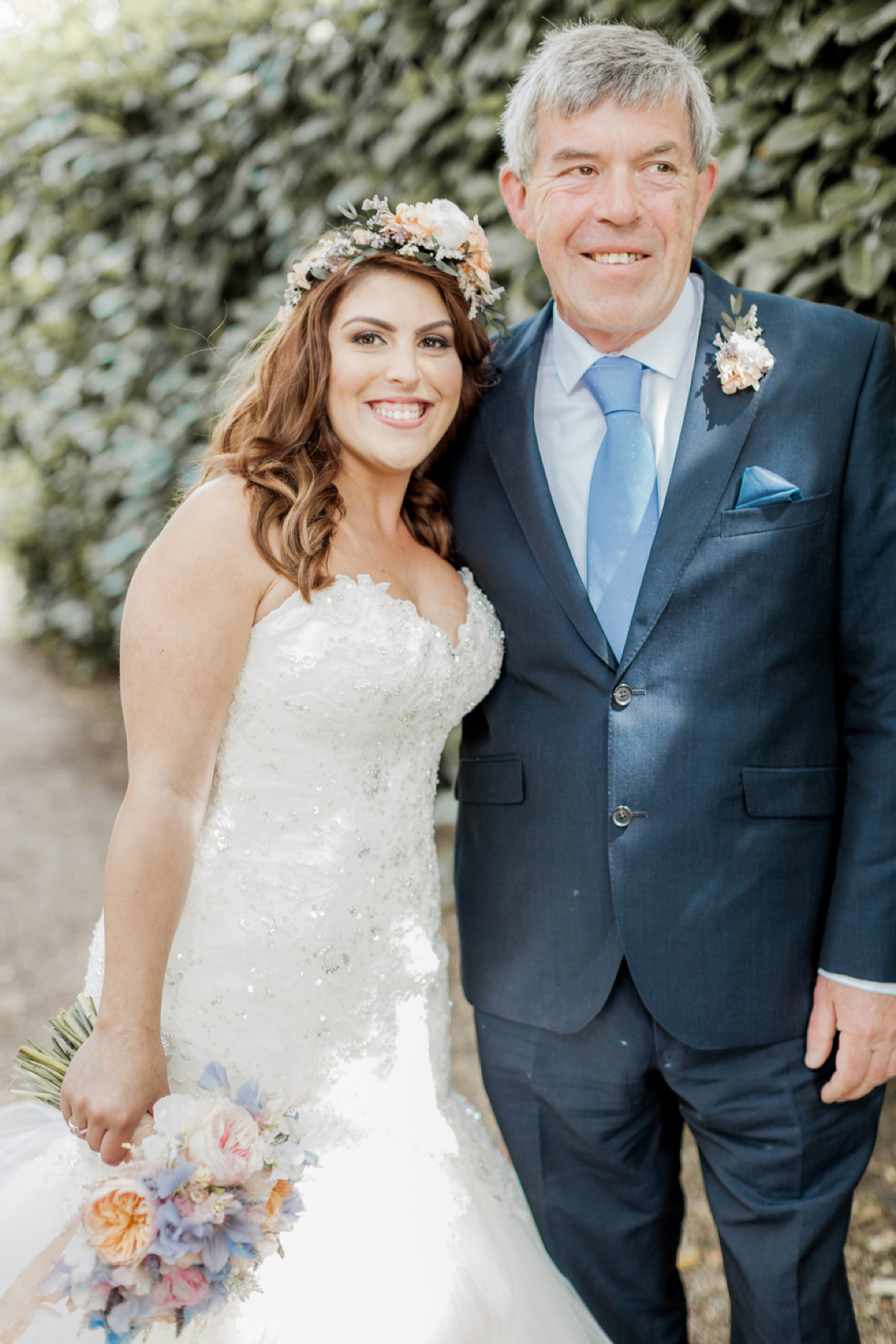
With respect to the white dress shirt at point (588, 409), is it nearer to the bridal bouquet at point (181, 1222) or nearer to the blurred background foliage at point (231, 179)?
the blurred background foliage at point (231, 179)

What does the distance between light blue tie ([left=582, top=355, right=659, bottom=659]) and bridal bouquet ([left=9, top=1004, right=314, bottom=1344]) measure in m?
0.89

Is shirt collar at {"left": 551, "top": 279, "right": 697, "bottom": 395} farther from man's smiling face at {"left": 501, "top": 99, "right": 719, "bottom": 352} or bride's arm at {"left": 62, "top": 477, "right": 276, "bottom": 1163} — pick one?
bride's arm at {"left": 62, "top": 477, "right": 276, "bottom": 1163}

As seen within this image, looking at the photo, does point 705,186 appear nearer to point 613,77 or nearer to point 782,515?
point 613,77

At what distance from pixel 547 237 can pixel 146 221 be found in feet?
11.2

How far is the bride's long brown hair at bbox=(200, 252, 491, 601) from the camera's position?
1685mm

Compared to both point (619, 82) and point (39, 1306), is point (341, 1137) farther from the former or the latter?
point (619, 82)

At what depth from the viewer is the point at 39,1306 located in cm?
141

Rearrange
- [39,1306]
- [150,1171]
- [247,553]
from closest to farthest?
[150,1171] < [39,1306] < [247,553]

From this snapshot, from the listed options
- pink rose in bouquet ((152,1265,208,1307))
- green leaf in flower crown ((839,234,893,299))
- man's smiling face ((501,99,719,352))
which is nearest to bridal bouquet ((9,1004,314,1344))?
pink rose in bouquet ((152,1265,208,1307))

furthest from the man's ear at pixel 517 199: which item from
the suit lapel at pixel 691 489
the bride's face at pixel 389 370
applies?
the suit lapel at pixel 691 489

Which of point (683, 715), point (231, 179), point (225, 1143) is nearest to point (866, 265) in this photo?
point (683, 715)

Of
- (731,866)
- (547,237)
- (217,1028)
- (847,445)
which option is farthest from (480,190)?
(217,1028)

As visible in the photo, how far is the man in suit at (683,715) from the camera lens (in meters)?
1.69

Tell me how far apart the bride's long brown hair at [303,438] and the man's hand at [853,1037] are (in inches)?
38.1
